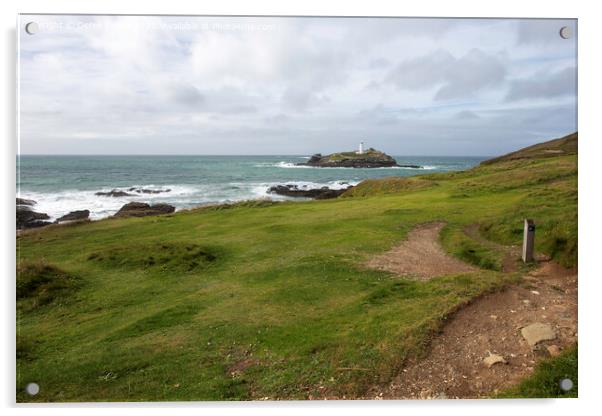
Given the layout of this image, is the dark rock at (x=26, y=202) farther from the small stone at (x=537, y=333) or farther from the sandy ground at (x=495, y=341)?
the small stone at (x=537, y=333)

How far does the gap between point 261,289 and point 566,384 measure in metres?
4.84

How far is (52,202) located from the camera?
255 inches

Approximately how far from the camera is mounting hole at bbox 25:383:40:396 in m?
5.49

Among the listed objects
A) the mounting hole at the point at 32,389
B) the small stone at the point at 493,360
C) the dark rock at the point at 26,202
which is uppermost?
the dark rock at the point at 26,202

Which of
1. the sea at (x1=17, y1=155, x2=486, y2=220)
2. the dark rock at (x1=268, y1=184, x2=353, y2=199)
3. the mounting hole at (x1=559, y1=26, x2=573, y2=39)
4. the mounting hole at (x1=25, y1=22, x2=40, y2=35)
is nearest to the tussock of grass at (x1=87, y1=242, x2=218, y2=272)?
the sea at (x1=17, y1=155, x2=486, y2=220)

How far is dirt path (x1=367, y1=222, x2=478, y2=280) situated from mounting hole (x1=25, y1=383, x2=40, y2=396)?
569cm

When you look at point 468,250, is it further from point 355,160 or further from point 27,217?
point 27,217

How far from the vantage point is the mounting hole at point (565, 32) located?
6.35m

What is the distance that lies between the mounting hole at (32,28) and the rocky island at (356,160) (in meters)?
4.94

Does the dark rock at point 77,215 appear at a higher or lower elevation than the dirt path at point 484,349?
higher

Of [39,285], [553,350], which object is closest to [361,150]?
[553,350]

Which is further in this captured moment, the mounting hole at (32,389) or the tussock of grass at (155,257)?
the tussock of grass at (155,257)

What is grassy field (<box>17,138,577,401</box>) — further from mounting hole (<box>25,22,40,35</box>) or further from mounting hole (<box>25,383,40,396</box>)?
mounting hole (<box>25,22,40,35</box>)

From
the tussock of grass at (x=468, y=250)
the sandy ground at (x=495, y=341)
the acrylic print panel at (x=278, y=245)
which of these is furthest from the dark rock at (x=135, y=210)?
the tussock of grass at (x=468, y=250)
